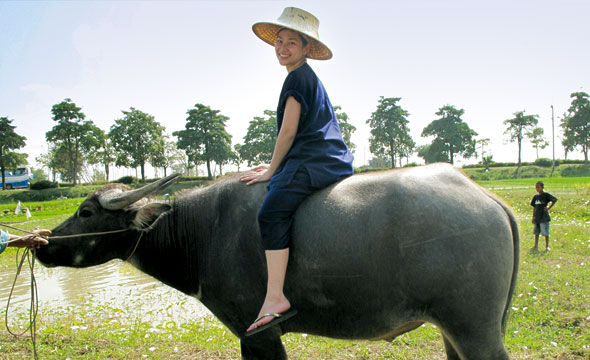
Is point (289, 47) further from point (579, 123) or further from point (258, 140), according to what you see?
point (579, 123)

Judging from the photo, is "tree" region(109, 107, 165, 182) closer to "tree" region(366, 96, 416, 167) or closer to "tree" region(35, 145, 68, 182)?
"tree" region(35, 145, 68, 182)

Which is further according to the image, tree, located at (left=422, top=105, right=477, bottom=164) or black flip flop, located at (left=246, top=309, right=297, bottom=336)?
tree, located at (left=422, top=105, right=477, bottom=164)

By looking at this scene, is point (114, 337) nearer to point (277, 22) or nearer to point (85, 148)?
point (277, 22)

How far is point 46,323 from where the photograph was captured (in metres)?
5.75

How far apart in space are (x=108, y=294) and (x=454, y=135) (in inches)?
2704

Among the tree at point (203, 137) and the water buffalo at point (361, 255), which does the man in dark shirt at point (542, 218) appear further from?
the tree at point (203, 137)

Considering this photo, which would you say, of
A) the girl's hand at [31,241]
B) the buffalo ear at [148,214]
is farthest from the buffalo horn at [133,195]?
the girl's hand at [31,241]

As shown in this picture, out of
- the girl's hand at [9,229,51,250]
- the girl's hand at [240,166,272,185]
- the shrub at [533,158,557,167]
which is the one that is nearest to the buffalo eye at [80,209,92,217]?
the girl's hand at [9,229,51,250]

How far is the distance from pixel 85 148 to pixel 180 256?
59.6 m

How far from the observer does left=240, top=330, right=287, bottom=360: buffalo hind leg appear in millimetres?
2658

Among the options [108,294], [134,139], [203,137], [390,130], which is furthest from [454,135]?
[108,294]

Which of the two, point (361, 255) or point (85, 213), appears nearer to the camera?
point (361, 255)

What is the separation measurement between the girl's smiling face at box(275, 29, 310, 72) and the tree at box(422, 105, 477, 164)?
70350mm

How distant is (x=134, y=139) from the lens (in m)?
57.2
